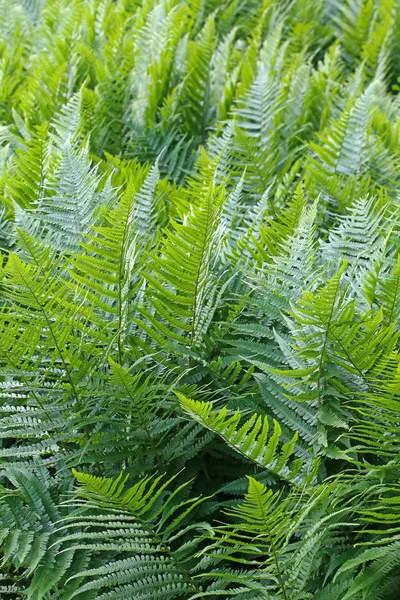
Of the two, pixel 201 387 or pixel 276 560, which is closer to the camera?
pixel 276 560

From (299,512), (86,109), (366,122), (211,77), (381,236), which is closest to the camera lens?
(299,512)

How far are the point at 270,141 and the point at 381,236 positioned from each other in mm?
702

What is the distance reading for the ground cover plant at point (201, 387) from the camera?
162 cm

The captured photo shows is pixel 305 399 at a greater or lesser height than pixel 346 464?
greater

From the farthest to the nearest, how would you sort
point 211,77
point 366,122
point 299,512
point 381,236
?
point 211,77
point 366,122
point 381,236
point 299,512

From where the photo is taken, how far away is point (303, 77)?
306 cm

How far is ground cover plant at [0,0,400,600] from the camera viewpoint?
1625 millimetres

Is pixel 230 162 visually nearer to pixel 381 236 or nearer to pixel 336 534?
pixel 381 236

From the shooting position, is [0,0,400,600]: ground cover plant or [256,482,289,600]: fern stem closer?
[256,482,289,600]: fern stem

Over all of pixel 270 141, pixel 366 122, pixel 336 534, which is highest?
pixel 366 122

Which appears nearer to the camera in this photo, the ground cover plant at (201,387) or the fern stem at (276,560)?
the fern stem at (276,560)

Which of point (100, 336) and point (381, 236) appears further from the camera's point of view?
point (381, 236)

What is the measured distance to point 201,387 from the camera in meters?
1.85

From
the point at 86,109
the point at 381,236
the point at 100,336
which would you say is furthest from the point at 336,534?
the point at 86,109
